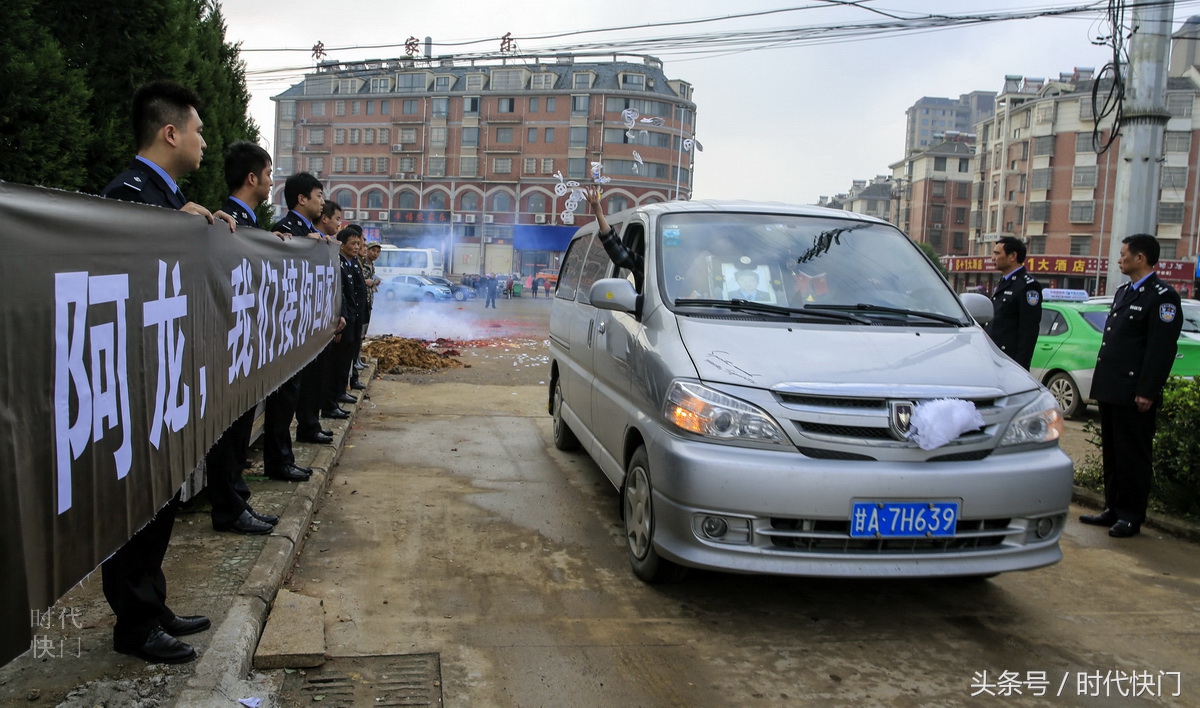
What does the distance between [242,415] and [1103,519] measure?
5563 millimetres

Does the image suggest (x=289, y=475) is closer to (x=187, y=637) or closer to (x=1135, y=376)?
(x=187, y=637)

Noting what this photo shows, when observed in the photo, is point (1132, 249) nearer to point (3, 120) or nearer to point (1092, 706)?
point (1092, 706)

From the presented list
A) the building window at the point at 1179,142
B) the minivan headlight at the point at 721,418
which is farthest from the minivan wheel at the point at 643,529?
the building window at the point at 1179,142

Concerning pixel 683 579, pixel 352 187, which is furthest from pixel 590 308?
pixel 352 187

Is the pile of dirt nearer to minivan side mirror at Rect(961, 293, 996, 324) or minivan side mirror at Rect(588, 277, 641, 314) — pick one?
minivan side mirror at Rect(588, 277, 641, 314)

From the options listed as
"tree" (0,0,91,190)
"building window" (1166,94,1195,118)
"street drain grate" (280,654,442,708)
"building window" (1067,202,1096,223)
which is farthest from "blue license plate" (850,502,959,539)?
"building window" (1067,202,1096,223)

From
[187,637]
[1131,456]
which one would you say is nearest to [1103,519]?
[1131,456]

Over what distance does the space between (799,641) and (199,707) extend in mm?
2401

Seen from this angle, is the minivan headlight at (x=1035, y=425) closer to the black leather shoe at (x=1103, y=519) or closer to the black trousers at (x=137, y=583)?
the black leather shoe at (x=1103, y=519)

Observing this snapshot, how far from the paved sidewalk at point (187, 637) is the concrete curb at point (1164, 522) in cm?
556

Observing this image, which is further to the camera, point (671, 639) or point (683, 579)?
point (683, 579)

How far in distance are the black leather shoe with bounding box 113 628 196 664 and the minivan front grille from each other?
2277 mm

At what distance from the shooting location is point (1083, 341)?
10.7 metres

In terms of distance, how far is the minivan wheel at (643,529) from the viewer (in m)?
4.20
